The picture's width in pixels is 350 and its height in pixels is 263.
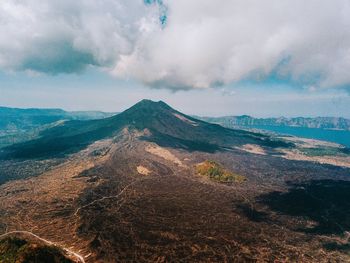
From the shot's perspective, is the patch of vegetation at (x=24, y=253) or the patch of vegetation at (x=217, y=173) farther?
the patch of vegetation at (x=217, y=173)

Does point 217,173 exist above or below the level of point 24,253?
below

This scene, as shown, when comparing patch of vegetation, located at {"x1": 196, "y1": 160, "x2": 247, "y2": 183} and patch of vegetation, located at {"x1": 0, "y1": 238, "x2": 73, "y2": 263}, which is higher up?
patch of vegetation, located at {"x1": 0, "y1": 238, "x2": 73, "y2": 263}

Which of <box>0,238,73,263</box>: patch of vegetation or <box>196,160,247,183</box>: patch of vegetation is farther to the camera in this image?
<box>196,160,247,183</box>: patch of vegetation

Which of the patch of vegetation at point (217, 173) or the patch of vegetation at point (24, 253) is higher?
the patch of vegetation at point (24, 253)

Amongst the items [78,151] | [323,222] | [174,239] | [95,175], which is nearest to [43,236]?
[174,239]
